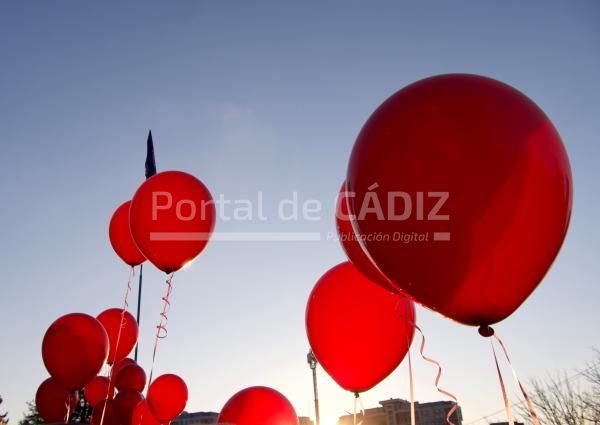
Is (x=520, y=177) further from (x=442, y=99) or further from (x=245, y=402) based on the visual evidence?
(x=245, y=402)

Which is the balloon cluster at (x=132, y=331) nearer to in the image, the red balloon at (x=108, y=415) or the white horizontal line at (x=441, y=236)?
the red balloon at (x=108, y=415)

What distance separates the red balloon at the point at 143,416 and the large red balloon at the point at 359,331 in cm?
388

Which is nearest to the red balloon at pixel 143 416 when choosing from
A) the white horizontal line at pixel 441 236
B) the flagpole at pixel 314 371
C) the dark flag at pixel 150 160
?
the white horizontal line at pixel 441 236

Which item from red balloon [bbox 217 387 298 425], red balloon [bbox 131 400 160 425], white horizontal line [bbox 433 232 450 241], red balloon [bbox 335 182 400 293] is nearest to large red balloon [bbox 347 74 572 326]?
white horizontal line [bbox 433 232 450 241]

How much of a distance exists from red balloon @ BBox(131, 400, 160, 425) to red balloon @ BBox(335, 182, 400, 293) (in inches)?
179

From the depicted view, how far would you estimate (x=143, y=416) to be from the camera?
20.3 feet

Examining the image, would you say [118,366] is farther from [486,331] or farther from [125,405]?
[486,331]

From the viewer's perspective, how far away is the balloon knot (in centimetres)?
199

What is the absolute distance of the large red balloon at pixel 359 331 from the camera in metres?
3.22

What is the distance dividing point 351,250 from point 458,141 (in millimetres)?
1289

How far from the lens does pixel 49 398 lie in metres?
6.21

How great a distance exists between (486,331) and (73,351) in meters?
4.78

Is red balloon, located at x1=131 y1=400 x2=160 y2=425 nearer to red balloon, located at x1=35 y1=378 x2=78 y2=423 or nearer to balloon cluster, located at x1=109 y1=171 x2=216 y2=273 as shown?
red balloon, located at x1=35 y1=378 x2=78 y2=423

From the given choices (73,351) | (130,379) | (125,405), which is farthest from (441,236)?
(130,379)
